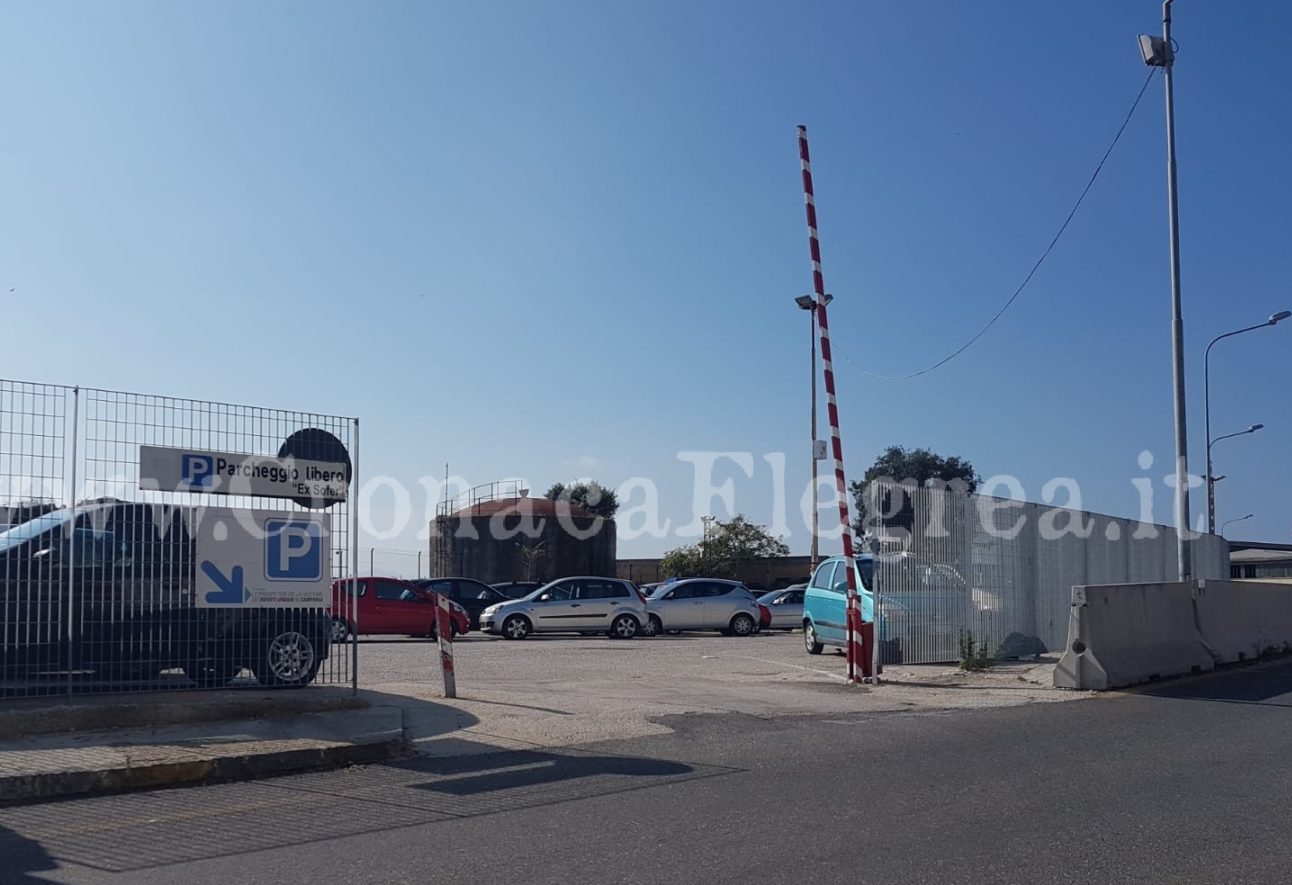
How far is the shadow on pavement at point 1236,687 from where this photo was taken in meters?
13.5

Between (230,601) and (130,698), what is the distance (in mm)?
1215

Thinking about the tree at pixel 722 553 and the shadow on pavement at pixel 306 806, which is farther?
the tree at pixel 722 553

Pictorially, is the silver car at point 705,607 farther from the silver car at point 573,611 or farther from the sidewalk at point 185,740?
the sidewalk at point 185,740

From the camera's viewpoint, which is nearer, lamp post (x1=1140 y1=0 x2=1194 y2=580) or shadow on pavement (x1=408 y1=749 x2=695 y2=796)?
shadow on pavement (x1=408 y1=749 x2=695 y2=796)

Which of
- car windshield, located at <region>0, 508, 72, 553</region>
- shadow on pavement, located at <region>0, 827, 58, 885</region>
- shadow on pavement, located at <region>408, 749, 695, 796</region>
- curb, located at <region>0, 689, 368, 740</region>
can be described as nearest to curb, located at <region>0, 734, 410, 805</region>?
shadow on pavement, located at <region>408, 749, 695, 796</region>

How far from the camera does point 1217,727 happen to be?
11.2 m

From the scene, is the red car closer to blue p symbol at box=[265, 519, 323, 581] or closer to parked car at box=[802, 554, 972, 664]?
parked car at box=[802, 554, 972, 664]

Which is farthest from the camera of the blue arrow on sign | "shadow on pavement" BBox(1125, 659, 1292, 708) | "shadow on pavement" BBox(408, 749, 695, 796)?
"shadow on pavement" BBox(1125, 659, 1292, 708)

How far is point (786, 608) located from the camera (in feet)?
104

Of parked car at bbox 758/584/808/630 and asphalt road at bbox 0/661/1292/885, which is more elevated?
asphalt road at bbox 0/661/1292/885

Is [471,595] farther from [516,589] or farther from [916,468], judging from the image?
[916,468]

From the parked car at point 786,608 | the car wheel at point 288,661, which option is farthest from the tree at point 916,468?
the car wheel at point 288,661

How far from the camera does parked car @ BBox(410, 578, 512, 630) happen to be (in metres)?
29.2

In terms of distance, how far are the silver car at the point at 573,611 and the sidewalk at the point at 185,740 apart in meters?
14.3
